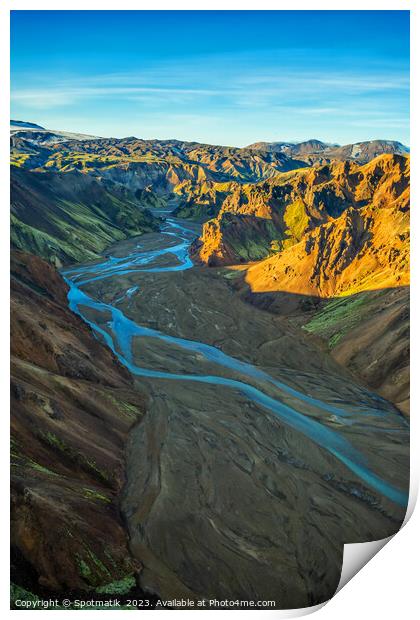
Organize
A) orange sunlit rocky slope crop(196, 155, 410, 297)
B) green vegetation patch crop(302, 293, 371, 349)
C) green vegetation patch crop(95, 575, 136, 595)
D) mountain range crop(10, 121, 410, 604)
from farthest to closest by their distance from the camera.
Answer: orange sunlit rocky slope crop(196, 155, 410, 297) < green vegetation patch crop(302, 293, 371, 349) < mountain range crop(10, 121, 410, 604) < green vegetation patch crop(95, 575, 136, 595)

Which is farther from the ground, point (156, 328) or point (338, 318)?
point (338, 318)

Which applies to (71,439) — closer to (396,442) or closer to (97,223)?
(396,442)

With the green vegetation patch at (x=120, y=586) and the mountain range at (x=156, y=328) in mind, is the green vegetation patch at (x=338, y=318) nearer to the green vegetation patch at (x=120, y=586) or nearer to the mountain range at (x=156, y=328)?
the mountain range at (x=156, y=328)

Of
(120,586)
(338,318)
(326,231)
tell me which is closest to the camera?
(120,586)

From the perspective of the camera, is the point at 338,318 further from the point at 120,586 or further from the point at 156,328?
the point at 120,586

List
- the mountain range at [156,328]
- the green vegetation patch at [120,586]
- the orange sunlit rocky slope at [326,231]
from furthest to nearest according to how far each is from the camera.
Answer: the orange sunlit rocky slope at [326,231] → the mountain range at [156,328] → the green vegetation patch at [120,586]

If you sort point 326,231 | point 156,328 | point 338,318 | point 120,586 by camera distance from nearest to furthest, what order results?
1. point 120,586
2. point 338,318
3. point 156,328
4. point 326,231

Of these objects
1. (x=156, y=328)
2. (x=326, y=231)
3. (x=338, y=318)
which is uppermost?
(x=326, y=231)

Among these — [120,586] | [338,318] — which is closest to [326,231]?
[338,318]

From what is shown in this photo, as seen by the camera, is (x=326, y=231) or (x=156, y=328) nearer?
(x=156, y=328)

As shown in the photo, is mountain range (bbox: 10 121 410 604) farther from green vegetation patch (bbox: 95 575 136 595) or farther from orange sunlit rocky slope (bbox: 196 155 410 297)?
orange sunlit rocky slope (bbox: 196 155 410 297)

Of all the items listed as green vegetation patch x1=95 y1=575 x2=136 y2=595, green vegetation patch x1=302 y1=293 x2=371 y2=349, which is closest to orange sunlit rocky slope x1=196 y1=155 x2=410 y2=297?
green vegetation patch x1=302 y1=293 x2=371 y2=349

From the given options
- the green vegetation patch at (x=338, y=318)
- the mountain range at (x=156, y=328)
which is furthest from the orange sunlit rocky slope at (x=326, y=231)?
the green vegetation patch at (x=338, y=318)
